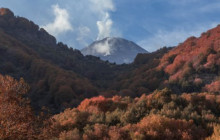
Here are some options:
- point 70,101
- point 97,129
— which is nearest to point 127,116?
point 97,129

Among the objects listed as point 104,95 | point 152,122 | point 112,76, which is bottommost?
point 152,122

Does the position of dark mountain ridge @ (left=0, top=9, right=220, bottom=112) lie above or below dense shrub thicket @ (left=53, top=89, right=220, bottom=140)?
above

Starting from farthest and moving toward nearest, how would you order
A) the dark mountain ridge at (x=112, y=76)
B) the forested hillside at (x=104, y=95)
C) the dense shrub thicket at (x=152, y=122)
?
1. the dark mountain ridge at (x=112, y=76)
2. the dense shrub thicket at (x=152, y=122)
3. the forested hillside at (x=104, y=95)

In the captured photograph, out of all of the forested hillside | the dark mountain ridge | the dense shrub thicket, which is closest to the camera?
the forested hillside

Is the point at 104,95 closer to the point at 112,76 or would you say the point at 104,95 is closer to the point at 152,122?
the point at 112,76

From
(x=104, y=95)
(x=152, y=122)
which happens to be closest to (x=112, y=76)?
(x=104, y=95)

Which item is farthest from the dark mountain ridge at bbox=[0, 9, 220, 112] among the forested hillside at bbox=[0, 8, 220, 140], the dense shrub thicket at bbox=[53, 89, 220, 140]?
the dense shrub thicket at bbox=[53, 89, 220, 140]

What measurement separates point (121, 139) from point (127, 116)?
10.2 ft

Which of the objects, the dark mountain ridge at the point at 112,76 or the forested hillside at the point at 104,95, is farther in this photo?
the dark mountain ridge at the point at 112,76

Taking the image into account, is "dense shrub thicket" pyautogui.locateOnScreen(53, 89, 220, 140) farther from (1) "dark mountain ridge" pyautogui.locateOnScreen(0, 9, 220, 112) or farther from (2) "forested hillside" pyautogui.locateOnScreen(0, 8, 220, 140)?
(1) "dark mountain ridge" pyautogui.locateOnScreen(0, 9, 220, 112)

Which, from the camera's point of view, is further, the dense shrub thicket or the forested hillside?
the dense shrub thicket

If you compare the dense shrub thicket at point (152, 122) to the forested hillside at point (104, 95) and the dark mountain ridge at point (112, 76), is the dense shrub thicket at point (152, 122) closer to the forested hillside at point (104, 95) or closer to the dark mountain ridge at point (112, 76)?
the forested hillside at point (104, 95)

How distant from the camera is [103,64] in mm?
74500

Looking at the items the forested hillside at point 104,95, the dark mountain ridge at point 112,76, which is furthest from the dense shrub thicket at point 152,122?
the dark mountain ridge at point 112,76
